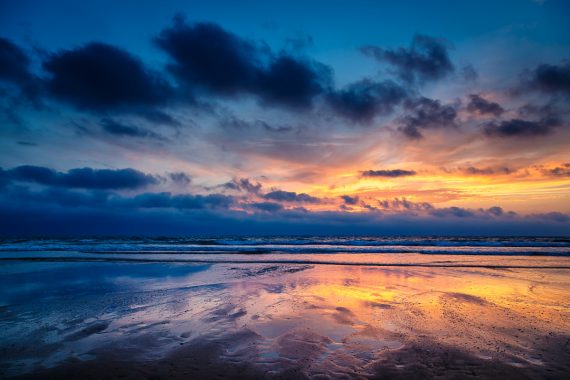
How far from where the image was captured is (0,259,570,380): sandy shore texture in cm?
412

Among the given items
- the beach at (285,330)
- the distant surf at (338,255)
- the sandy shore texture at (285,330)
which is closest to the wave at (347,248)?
the distant surf at (338,255)

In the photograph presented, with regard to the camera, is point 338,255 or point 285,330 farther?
point 338,255

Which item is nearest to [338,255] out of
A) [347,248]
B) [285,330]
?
[347,248]

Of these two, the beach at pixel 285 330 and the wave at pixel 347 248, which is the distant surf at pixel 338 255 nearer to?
the wave at pixel 347 248

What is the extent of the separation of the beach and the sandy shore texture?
0.09 ft

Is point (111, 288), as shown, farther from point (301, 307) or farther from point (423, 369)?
point (423, 369)

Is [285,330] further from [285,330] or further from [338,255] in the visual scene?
[338,255]

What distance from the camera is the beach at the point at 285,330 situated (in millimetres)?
4129

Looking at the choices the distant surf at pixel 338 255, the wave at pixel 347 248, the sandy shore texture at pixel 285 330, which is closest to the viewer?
the sandy shore texture at pixel 285 330

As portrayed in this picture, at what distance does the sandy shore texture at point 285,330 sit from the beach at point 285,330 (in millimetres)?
27

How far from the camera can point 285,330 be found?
5.79 meters

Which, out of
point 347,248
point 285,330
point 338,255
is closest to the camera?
point 285,330

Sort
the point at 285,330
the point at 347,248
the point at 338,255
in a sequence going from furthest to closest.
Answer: the point at 347,248 → the point at 338,255 → the point at 285,330

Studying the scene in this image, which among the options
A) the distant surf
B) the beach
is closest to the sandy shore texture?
the beach
